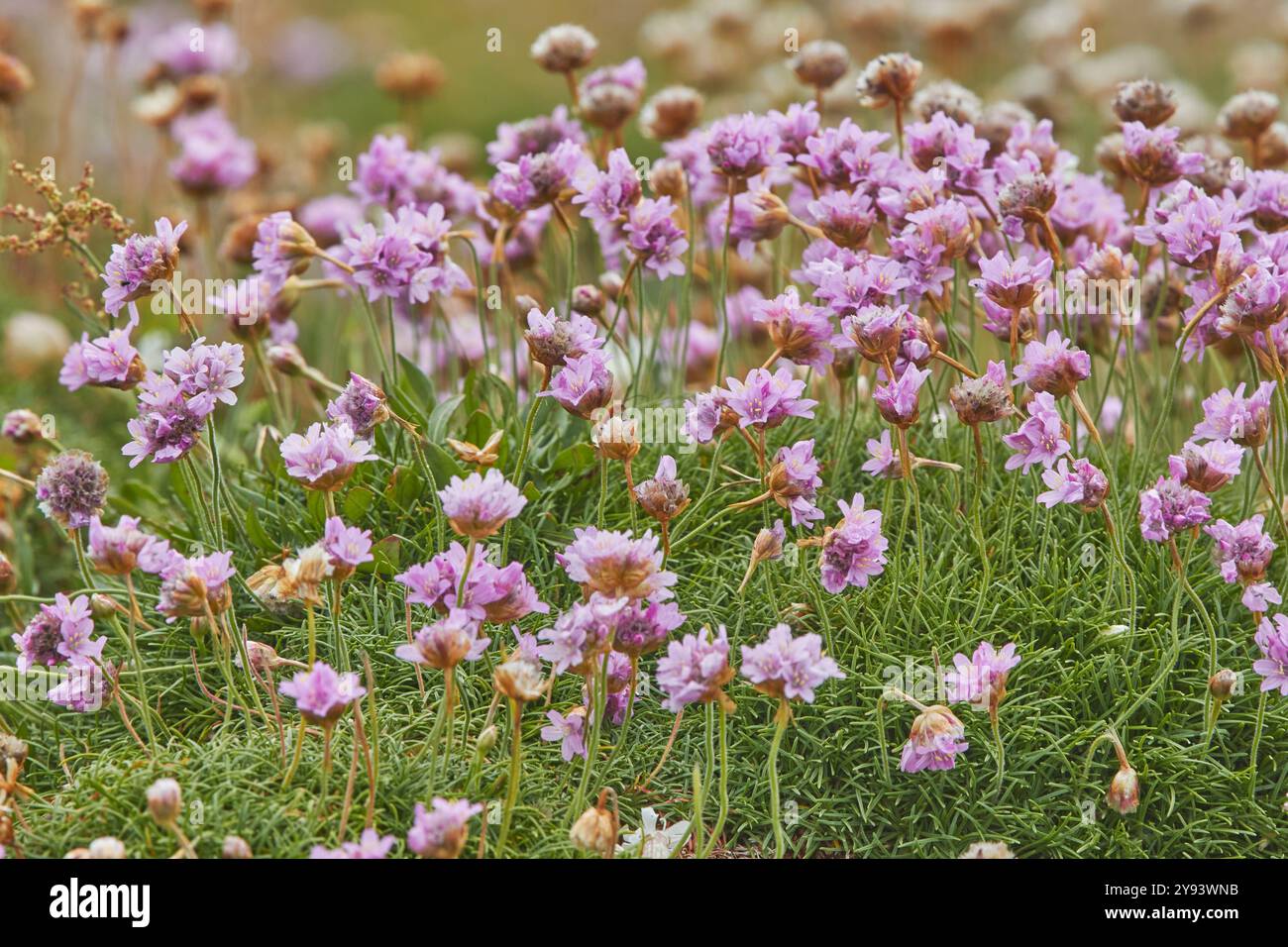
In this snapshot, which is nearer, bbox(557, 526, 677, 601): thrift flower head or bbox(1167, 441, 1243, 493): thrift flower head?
bbox(557, 526, 677, 601): thrift flower head

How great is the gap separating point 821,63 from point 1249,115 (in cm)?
79

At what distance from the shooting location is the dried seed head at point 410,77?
3.85 m

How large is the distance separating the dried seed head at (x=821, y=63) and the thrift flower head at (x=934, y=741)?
4.29 feet

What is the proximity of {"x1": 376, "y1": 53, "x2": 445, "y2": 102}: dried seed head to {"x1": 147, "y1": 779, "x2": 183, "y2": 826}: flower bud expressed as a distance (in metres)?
2.60

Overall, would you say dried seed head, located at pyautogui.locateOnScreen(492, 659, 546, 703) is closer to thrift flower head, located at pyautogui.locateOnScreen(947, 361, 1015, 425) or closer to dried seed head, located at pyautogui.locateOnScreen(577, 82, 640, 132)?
thrift flower head, located at pyautogui.locateOnScreen(947, 361, 1015, 425)

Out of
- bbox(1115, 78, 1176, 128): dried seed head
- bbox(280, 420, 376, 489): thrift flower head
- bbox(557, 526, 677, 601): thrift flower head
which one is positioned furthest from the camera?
bbox(1115, 78, 1176, 128): dried seed head

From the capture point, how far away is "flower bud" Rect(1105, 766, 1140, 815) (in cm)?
183

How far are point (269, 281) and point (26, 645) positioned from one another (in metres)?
0.84

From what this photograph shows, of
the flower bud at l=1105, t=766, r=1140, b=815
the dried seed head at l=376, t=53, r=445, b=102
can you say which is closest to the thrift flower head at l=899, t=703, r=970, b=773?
the flower bud at l=1105, t=766, r=1140, b=815

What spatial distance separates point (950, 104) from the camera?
252 cm

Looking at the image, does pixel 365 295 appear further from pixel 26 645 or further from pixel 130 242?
pixel 26 645

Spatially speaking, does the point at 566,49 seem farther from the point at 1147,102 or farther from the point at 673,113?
the point at 1147,102

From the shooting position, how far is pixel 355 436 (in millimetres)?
1979
